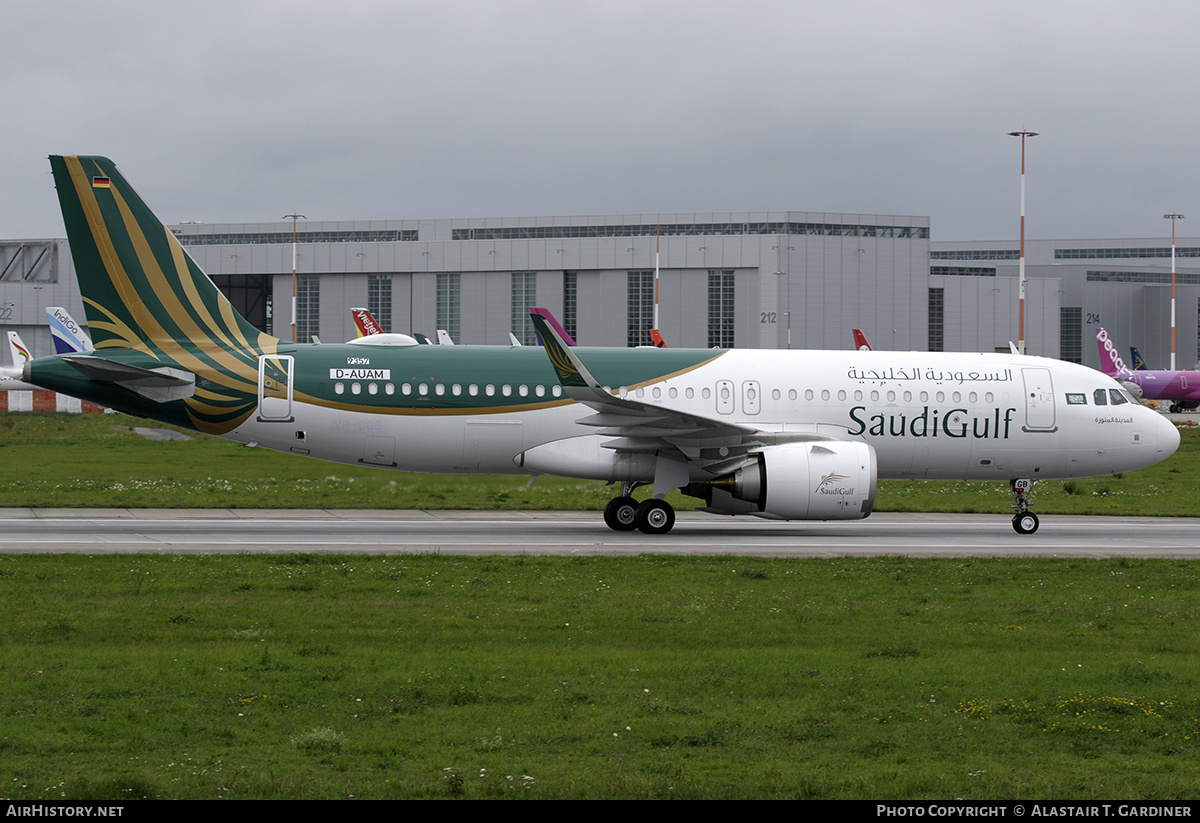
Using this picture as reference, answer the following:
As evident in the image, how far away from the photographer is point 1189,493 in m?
33.8

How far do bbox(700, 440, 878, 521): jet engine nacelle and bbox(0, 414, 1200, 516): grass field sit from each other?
4.04 metres

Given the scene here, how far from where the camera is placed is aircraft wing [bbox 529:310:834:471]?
21688 mm

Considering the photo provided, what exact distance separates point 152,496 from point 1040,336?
88.7 meters

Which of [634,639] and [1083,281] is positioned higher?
[1083,281]

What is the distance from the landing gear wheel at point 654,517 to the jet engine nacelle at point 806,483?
1.56m

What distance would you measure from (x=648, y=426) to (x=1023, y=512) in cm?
816

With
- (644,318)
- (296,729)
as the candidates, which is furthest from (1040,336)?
(296,729)


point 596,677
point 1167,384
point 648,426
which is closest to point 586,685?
point 596,677

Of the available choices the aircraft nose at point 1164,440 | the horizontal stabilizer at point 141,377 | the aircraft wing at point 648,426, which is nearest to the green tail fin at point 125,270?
the horizontal stabilizer at point 141,377

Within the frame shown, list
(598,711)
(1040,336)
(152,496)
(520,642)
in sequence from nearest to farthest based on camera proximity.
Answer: (598,711), (520,642), (152,496), (1040,336)

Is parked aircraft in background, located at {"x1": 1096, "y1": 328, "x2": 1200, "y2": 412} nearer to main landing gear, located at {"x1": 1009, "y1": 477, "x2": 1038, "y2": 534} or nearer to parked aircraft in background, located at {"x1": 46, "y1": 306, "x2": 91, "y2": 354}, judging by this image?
main landing gear, located at {"x1": 1009, "y1": 477, "x2": 1038, "y2": 534}

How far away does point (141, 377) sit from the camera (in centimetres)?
2252
